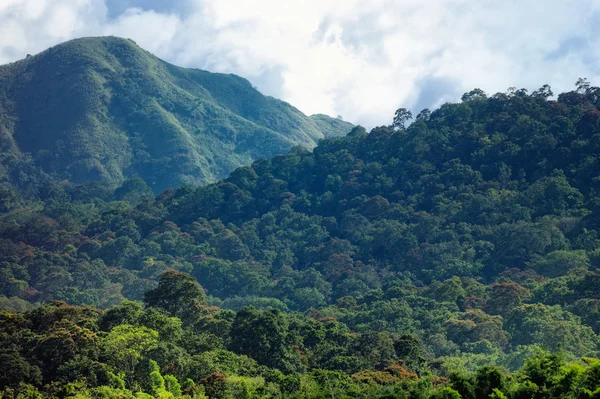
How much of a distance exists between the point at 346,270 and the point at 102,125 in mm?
95893

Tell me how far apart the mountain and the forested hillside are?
48.4 feet

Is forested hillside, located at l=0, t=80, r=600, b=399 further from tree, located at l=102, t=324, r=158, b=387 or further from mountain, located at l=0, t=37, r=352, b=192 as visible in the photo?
mountain, located at l=0, t=37, r=352, b=192

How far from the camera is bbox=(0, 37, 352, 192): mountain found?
570 ft

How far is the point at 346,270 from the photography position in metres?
102

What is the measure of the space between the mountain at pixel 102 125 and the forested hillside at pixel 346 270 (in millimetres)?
14765

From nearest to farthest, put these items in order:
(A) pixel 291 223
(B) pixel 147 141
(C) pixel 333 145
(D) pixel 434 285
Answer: (D) pixel 434 285, (A) pixel 291 223, (C) pixel 333 145, (B) pixel 147 141

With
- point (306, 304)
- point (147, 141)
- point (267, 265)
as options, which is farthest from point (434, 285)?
point (147, 141)

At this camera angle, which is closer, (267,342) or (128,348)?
(128,348)

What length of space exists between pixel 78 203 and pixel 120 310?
3683 inches

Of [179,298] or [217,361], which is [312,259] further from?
[217,361]

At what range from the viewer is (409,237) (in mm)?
103062

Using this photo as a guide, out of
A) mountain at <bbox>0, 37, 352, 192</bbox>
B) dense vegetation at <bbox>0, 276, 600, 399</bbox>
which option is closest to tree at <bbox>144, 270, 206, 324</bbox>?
dense vegetation at <bbox>0, 276, 600, 399</bbox>

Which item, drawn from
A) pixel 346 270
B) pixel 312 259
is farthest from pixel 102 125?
pixel 346 270

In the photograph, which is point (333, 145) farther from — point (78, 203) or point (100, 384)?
point (100, 384)
